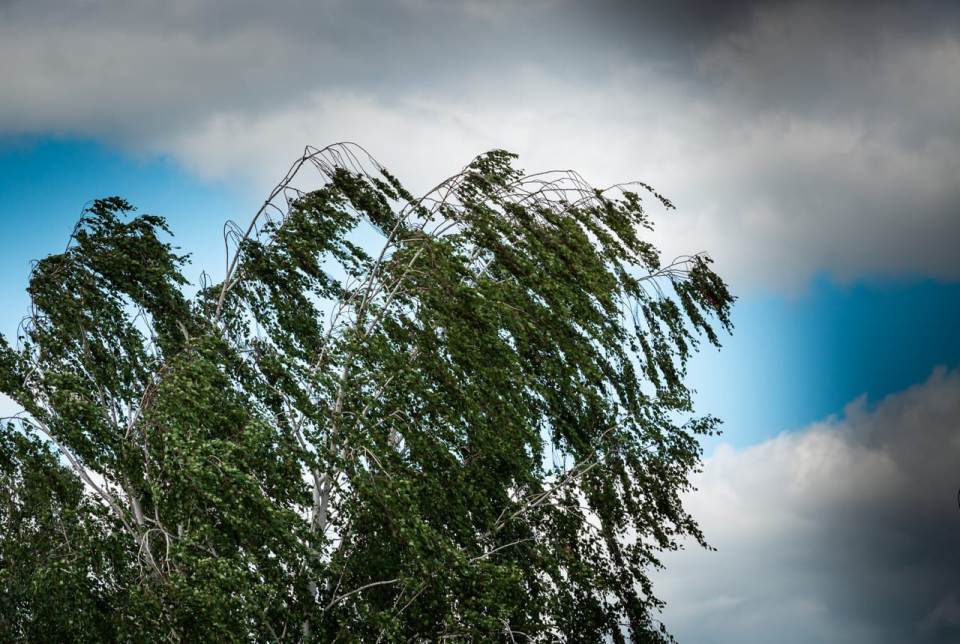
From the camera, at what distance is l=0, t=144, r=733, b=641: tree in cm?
752

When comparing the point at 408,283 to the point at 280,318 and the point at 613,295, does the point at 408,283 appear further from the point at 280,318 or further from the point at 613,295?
the point at 613,295

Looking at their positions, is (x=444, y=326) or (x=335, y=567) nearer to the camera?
(x=335, y=567)

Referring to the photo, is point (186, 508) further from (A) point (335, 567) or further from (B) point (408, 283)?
(B) point (408, 283)

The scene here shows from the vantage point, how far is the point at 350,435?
26.6 feet

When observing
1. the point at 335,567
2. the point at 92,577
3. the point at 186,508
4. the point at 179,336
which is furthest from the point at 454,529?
the point at 179,336

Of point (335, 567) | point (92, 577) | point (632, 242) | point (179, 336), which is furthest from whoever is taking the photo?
point (632, 242)

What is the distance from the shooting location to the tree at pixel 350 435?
752 cm

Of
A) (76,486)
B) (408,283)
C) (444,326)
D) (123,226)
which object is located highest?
(123,226)

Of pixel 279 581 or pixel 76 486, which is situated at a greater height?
pixel 76 486

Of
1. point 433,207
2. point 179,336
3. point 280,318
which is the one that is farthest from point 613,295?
point 179,336

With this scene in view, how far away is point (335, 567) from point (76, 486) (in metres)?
3.33

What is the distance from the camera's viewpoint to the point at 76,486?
9766 millimetres

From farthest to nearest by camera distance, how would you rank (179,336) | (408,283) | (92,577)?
(179,336), (408,283), (92,577)

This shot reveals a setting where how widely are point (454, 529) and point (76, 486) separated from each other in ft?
12.5
